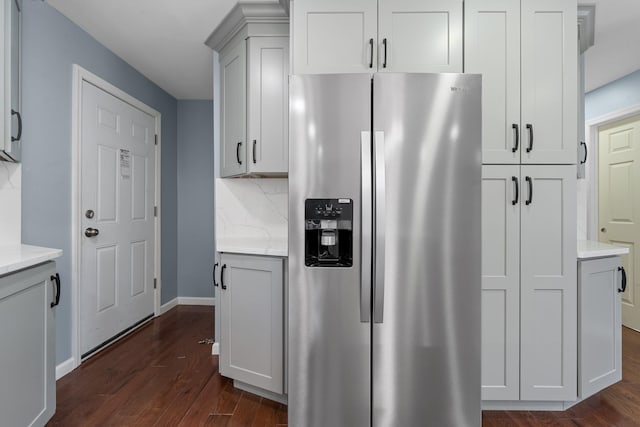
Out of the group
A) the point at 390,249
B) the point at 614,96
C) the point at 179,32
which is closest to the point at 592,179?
the point at 614,96

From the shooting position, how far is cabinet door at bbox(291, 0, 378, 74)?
183cm

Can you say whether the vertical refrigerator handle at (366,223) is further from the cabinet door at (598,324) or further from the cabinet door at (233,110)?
the cabinet door at (598,324)

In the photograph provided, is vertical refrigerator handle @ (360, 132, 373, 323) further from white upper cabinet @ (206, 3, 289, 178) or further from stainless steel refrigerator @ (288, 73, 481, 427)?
white upper cabinet @ (206, 3, 289, 178)

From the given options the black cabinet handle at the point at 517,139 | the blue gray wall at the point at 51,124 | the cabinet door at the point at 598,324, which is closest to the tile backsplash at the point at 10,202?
the blue gray wall at the point at 51,124

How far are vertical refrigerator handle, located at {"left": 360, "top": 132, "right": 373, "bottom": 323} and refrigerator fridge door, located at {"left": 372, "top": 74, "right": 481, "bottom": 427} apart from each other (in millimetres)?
39

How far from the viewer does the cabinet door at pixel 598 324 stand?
72.9 inches

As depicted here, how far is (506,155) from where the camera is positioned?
185 centimetres

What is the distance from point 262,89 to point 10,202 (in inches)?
64.1

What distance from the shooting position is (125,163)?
9.76ft

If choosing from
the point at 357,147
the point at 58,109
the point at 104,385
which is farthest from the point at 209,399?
the point at 58,109

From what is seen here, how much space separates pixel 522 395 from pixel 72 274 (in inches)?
117

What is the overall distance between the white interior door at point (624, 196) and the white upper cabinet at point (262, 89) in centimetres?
327

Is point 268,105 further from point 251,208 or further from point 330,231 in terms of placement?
point 330,231

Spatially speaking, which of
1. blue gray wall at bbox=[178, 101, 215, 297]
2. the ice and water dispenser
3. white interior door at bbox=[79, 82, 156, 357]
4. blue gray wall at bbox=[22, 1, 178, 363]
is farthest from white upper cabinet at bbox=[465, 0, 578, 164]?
blue gray wall at bbox=[178, 101, 215, 297]
